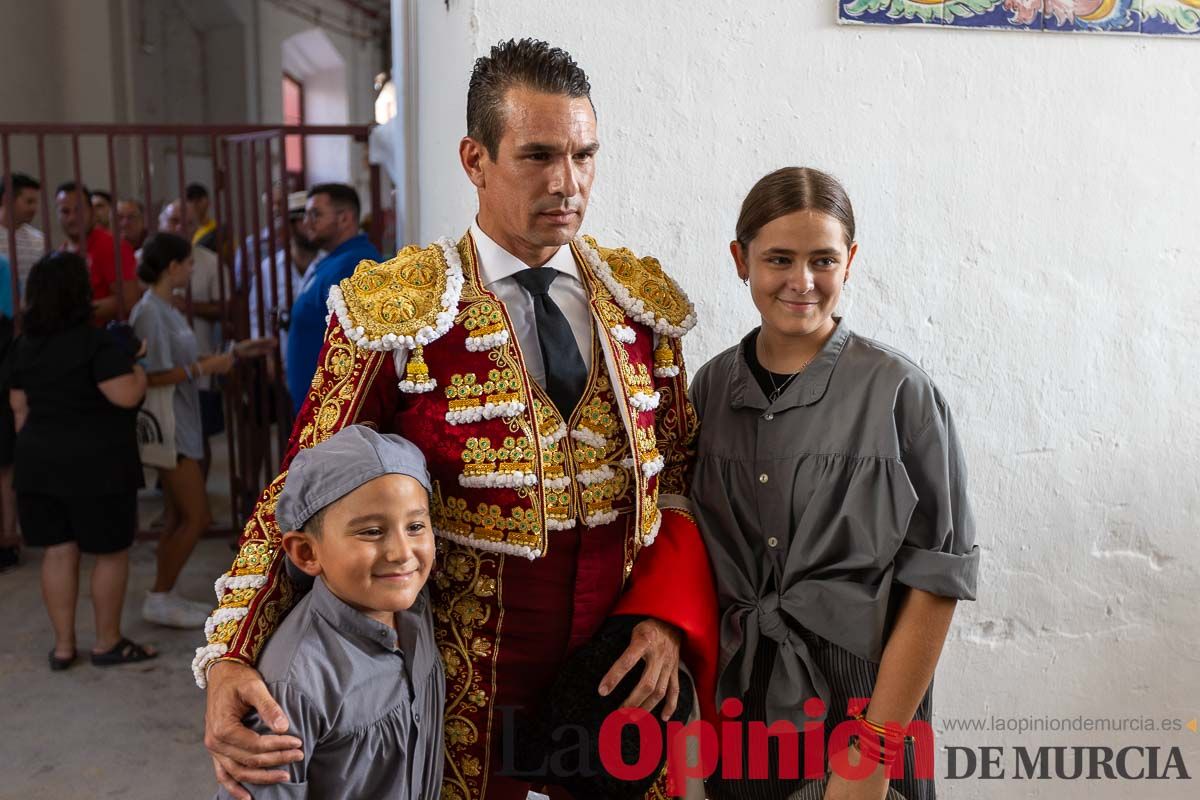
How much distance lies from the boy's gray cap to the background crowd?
265 cm

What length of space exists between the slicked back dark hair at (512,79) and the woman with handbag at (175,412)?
10.7 ft

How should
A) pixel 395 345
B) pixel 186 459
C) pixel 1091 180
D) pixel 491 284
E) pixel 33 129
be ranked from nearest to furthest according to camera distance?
pixel 395 345 < pixel 491 284 < pixel 1091 180 < pixel 186 459 < pixel 33 129

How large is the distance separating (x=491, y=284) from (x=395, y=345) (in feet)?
0.66

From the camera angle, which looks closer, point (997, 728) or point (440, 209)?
point (997, 728)

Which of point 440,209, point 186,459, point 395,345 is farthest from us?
point 186,459

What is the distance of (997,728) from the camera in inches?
101

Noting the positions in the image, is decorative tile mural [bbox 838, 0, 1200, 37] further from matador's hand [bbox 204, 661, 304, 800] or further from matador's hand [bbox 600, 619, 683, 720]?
matador's hand [bbox 204, 661, 304, 800]

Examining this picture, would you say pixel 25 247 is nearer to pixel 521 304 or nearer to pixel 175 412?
pixel 175 412

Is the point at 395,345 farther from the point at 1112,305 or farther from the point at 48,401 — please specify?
the point at 48,401

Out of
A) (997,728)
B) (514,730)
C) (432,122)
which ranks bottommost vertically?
(997,728)

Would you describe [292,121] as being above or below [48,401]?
above

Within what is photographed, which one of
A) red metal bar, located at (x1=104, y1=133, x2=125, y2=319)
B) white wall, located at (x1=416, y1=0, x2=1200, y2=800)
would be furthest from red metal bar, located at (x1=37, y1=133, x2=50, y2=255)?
white wall, located at (x1=416, y1=0, x2=1200, y2=800)

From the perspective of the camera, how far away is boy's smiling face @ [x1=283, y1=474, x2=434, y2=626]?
4.73ft

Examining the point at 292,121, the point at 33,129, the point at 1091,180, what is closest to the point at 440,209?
the point at 1091,180
